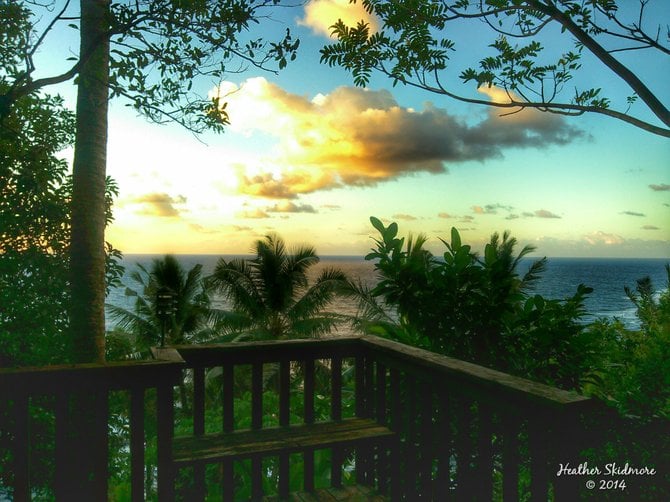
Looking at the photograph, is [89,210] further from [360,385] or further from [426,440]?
[426,440]

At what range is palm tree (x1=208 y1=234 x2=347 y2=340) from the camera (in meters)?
16.9

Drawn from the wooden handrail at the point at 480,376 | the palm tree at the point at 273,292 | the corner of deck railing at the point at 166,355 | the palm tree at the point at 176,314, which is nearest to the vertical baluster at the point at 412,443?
the wooden handrail at the point at 480,376

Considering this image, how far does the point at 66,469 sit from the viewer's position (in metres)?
1.92

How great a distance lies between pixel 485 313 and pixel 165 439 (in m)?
1.86

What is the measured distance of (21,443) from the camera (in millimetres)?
1810

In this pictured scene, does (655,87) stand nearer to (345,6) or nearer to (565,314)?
(345,6)

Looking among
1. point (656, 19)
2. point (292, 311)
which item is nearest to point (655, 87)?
point (656, 19)

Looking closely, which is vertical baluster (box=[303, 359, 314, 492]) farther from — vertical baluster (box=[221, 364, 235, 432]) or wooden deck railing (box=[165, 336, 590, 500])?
vertical baluster (box=[221, 364, 235, 432])

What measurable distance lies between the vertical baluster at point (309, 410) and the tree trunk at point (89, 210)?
3454 mm

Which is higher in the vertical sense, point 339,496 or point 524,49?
point 524,49

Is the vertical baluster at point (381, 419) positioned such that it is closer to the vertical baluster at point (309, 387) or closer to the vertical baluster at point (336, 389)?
the vertical baluster at point (336, 389)

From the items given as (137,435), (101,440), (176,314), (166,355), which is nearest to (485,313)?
(166,355)

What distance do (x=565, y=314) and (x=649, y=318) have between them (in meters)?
11.2

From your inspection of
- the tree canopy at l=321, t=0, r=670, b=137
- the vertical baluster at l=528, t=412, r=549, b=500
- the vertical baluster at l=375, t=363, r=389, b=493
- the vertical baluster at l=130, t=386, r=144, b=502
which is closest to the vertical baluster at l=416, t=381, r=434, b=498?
the vertical baluster at l=375, t=363, r=389, b=493
